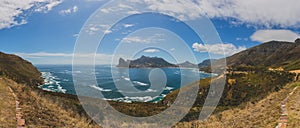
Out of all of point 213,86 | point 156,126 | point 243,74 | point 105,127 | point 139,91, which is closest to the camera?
point 105,127

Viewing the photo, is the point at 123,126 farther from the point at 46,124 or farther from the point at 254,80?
the point at 254,80

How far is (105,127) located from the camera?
15359 mm

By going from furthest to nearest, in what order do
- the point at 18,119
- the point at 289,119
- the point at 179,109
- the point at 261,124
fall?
the point at 179,109 < the point at 261,124 < the point at 289,119 < the point at 18,119

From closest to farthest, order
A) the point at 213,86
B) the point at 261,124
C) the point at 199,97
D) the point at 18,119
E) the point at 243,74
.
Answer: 1. the point at 18,119
2. the point at 261,124
3. the point at 213,86
4. the point at 199,97
5. the point at 243,74

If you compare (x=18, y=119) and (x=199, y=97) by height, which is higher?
(x=18, y=119)

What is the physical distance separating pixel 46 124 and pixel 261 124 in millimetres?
11383

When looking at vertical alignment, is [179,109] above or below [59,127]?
below

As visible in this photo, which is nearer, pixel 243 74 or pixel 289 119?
pixel 289 119

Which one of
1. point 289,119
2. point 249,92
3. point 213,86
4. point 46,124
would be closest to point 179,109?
point 289,119

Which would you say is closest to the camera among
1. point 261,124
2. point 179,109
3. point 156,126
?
point 261,124

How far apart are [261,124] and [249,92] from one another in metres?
86.4

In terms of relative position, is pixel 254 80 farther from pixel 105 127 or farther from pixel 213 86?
pixel 105 127

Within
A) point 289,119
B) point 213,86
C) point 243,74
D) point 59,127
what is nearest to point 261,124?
point 289,119

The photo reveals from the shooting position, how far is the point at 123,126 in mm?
16219
